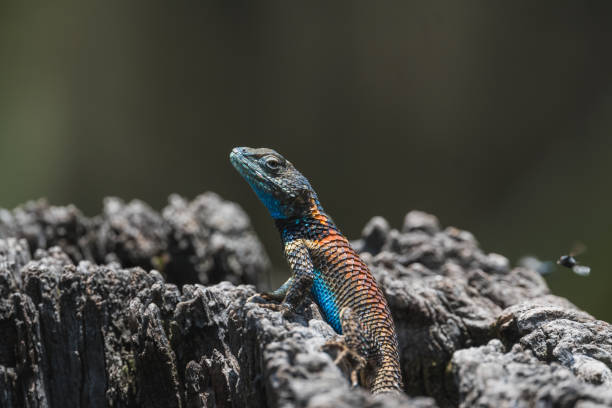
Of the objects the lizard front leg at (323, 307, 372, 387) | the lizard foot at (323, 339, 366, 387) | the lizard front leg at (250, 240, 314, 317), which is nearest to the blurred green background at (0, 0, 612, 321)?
the lizard front leg at (250, 240, 314, 317)

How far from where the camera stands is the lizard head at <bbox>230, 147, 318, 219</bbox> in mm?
2979

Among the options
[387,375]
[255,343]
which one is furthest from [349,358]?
[255,343]

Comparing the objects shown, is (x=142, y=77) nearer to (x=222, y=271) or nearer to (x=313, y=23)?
(x=313, y=23)

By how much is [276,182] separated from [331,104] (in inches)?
186

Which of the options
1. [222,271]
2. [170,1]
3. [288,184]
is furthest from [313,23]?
[288,184]

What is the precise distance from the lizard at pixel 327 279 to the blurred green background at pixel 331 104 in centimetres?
463

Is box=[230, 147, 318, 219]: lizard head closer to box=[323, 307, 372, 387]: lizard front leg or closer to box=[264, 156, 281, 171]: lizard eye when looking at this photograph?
box=[264, 156, 281, 171]: lizard eye

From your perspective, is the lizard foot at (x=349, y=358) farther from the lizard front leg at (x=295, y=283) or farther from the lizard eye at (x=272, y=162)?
the lizard eye at (x=272, y=162)

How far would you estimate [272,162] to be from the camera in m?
3.03

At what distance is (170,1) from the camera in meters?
7.57

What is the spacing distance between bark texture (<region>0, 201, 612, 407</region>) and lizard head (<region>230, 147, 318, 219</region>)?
1.50 feet

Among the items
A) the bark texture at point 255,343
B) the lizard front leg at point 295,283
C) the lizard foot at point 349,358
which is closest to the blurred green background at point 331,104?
the bark texture at point 255,343

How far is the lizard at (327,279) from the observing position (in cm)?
239

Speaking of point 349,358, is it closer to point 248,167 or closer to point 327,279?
point 327,279
